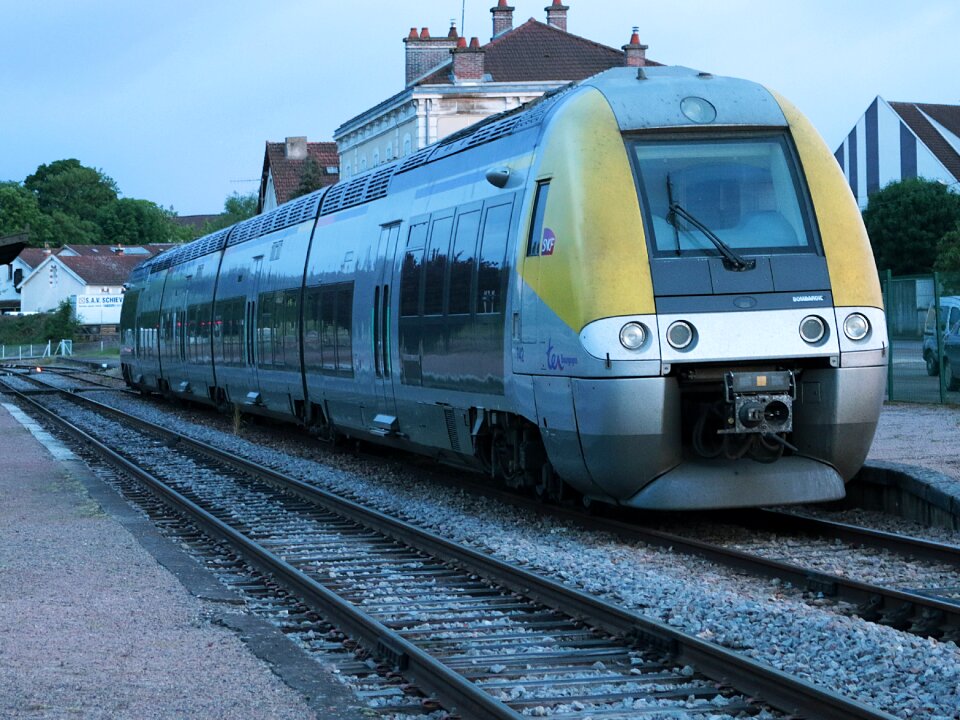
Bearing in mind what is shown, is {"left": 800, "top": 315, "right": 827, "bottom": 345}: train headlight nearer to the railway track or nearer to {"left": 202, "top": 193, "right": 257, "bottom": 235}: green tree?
the railway track

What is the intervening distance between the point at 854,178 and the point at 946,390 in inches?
1968

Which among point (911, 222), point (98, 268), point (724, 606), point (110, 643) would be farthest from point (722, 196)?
point (98, 268)

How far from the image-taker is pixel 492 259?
1143cm

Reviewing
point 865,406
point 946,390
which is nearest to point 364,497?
point 865,406

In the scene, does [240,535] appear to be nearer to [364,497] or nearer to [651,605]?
[364,497]

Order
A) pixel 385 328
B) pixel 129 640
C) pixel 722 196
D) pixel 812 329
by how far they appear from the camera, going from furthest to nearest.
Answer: pixel 385 328 < pixel 722 196 < pixel 812 329 < pixel 129 640

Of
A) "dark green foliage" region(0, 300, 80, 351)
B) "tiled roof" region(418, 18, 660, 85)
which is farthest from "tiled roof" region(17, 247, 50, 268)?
"tiled roof" region(418, 18, 660, 85)

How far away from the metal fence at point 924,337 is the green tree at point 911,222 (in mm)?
33136

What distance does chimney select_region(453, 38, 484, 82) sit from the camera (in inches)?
2064

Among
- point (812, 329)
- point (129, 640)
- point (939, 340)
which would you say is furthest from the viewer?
point (939, 340)

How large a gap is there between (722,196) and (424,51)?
4716 centimetres

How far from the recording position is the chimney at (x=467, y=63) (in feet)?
172

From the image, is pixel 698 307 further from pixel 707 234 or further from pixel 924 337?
pixel 924 337

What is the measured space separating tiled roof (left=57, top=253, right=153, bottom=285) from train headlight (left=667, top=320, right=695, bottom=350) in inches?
4295
